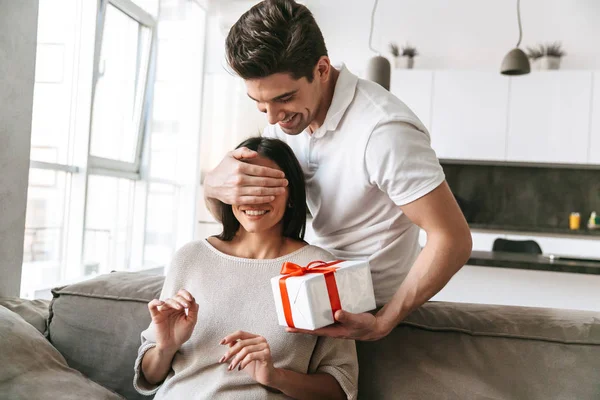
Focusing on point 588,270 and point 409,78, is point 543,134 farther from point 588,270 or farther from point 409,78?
point 588,270

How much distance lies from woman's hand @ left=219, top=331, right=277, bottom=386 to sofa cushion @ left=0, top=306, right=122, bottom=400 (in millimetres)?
498

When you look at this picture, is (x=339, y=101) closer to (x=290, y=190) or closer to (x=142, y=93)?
(x=290, y=190)

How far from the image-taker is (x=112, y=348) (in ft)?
5.84

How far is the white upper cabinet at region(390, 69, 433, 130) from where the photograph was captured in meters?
5.31

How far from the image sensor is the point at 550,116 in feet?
16.8

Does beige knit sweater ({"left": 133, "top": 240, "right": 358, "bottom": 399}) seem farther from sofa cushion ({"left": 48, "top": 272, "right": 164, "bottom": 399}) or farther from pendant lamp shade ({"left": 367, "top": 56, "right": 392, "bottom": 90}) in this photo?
pendant lamp shade ({"left": 367, "top": 56, "right": 392, "bottom": 90})

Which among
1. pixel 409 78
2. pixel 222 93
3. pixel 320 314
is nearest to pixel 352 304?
pixel 320 314

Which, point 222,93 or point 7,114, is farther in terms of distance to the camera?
point 222,93

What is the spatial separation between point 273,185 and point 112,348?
0.78 metres

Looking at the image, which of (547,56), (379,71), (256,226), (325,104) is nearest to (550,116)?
(547,56)

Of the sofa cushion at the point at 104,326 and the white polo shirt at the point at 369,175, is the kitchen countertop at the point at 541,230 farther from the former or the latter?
the sofa cushion at the point at 104,326

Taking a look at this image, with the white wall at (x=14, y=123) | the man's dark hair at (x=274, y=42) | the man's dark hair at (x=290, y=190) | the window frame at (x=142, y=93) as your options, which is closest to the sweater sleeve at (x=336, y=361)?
the man's dark hair at (x=290, y=190)

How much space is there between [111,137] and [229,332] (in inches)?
124

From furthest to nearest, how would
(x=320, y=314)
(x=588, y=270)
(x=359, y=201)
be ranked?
(x=588, y=270) → (x=359, y=201) → (x=320, y=314)
